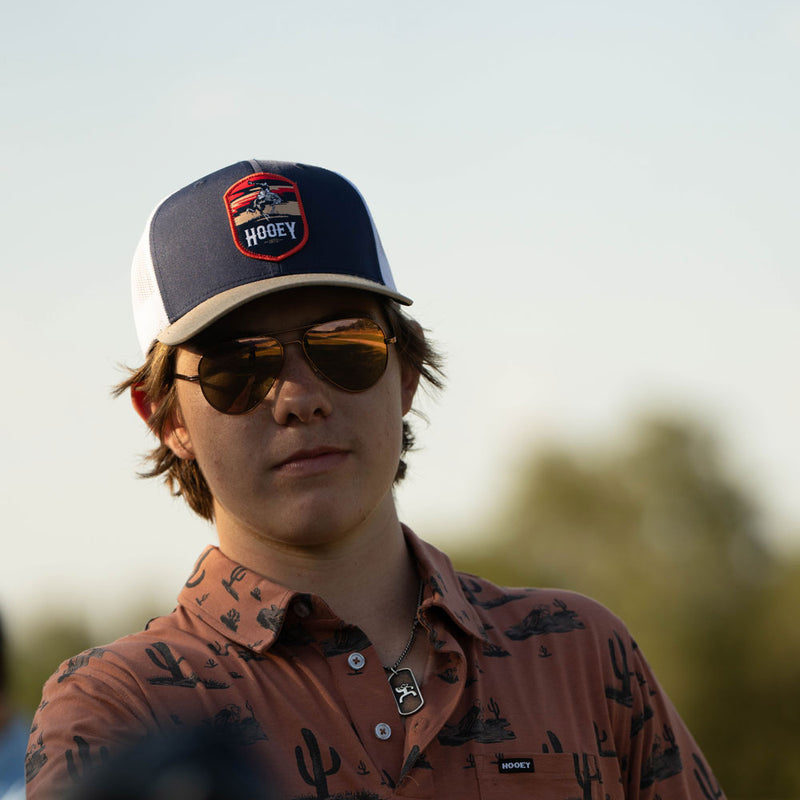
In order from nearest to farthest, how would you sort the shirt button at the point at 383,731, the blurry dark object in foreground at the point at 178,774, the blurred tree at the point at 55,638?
the blurry dark object in foreground at the point at 178,774
the shirt button at the point at 383,731
the blurred tree at the point at 55,638

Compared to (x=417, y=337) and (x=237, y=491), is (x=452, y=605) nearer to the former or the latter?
(x=237, y=491)

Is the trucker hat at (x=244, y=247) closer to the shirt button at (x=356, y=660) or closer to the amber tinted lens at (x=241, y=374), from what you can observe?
the amber tinted lens at (x=241, y=374)

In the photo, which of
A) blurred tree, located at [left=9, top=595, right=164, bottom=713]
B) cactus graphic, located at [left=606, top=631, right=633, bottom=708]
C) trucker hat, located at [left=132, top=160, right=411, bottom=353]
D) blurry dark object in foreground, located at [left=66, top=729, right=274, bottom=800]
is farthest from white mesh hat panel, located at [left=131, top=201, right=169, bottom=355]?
blurred tree, located at [left=9, top=595, right=164, bottom=713]

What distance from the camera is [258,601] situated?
114 inches

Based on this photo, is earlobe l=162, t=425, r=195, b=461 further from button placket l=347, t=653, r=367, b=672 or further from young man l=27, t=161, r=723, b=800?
button placket l=347, t=653, r=367, b=672

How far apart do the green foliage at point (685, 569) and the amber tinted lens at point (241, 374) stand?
34.3 metres

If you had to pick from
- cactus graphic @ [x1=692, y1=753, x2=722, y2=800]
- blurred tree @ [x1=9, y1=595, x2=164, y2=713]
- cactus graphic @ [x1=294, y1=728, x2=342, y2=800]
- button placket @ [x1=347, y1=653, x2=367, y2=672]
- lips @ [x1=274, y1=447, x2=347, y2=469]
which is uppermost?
lips @ [x1=274, y1=447, x2=347, y2=469]

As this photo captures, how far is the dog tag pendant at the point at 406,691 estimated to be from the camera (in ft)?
9.11

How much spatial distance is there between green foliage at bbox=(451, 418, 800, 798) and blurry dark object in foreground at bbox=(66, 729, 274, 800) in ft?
118

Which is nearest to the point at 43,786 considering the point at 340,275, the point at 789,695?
the point at 340,275

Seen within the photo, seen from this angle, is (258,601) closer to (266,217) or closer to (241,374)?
(241,374)

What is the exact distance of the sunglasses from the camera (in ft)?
9.86

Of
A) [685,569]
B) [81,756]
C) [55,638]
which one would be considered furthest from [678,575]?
[81,756]

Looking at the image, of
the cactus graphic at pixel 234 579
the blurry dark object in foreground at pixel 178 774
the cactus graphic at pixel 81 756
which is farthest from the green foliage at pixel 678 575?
the blurry dark object in foreground at pixel 178 774
